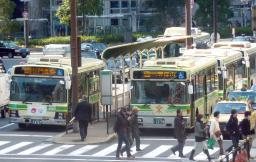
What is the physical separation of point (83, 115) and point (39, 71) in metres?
A: 3.87

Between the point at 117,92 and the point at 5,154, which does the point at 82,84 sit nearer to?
the point at 117,92

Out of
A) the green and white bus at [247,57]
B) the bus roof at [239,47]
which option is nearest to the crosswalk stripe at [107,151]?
the green and white bus at [247,57]

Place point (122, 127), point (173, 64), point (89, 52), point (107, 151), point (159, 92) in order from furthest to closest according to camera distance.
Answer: point (89, 52)
point (173, 64)
point (159, 92)
point (107, 151)
point (122, 127)

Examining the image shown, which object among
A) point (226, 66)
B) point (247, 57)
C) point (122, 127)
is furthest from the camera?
point (247, 57)

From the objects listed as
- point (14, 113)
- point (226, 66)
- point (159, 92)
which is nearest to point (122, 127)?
point (159, 92)

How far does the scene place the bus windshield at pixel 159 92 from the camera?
3394 centimetres

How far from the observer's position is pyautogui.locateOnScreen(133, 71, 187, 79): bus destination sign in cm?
3397

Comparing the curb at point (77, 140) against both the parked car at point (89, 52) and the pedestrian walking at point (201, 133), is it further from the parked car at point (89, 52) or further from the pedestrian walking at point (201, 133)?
the parked car at point (89, 52)

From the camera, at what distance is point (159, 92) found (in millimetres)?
34156

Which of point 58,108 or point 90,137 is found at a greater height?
point 58,108

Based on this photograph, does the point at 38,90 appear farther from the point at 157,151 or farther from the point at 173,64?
the point at 157,151

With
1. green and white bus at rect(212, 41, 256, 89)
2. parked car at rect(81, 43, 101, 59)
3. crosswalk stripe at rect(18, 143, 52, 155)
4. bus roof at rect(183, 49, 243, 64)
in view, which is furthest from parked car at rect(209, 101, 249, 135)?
parked car at rect(81, 43, 101, 59)

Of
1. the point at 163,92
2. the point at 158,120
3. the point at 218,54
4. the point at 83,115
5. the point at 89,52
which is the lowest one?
the point at 158,120

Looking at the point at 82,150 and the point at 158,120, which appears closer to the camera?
the point at 82,150
